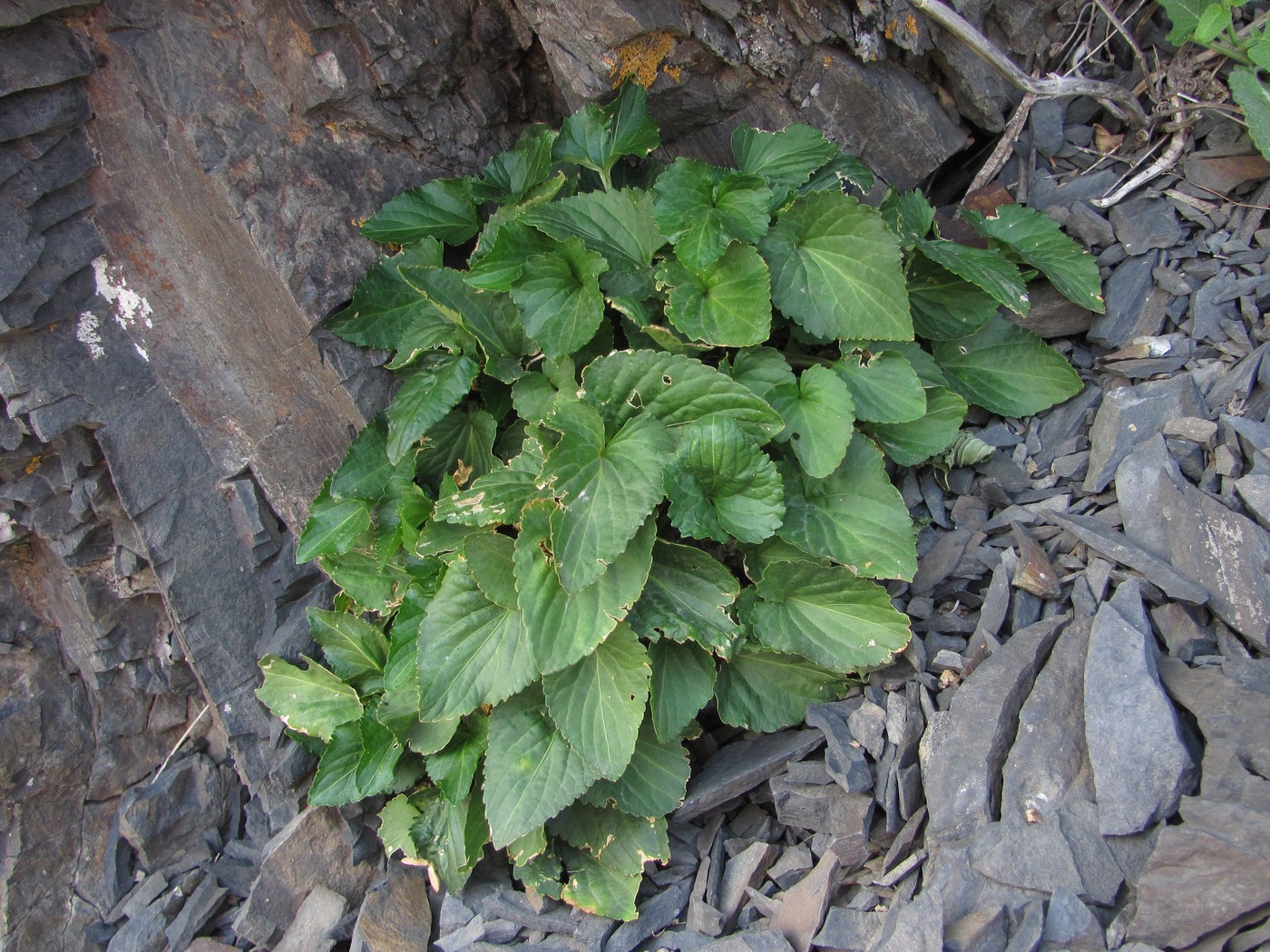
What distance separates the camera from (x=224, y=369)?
283 centimetres

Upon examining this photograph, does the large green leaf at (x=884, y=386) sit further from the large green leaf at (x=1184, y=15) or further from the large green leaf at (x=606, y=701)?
the large green leaf at (x=1184, y=15)

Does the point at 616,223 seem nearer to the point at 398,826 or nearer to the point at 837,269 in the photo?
the point at 837,269

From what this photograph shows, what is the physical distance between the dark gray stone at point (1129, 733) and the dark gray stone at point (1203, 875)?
3.1 inches

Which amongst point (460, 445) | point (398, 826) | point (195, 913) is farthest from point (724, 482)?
point (195, 913)

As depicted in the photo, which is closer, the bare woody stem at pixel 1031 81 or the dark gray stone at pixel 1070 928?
the dark gray stone at pixel 1070 928

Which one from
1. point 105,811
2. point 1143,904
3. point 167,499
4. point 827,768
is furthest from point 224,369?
point 1143,904

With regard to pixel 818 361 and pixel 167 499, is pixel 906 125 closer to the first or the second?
pixel 818 361

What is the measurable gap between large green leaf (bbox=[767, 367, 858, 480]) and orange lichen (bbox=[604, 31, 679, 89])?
106 centimetres

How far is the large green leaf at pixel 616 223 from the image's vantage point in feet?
8.39

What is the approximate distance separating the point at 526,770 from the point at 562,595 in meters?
0.49

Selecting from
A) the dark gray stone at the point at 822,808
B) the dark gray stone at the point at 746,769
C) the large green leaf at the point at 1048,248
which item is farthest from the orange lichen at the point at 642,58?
the dark gray stone at the point at 822,808

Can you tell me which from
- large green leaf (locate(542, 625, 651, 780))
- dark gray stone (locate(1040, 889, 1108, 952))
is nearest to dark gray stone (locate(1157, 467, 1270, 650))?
dark gray stone (locate(1040, 889, 1108, 952))

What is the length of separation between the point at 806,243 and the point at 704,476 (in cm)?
79

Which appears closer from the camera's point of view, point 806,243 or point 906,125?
point 806,243
